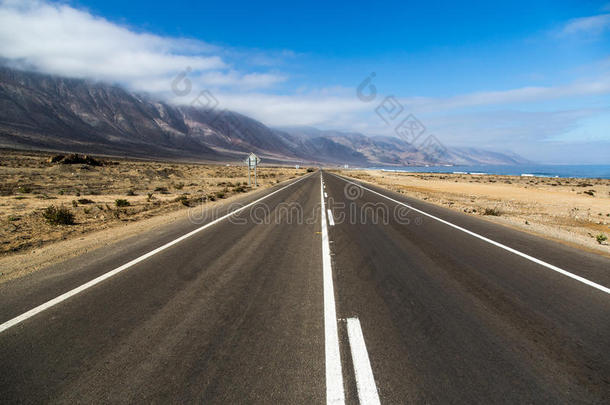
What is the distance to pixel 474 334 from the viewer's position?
3.24 meters

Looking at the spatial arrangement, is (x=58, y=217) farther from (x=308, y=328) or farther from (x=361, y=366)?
(x=361, y=366)

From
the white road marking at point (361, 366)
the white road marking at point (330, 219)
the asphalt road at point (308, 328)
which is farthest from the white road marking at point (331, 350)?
the white road marking at point (330, 219)

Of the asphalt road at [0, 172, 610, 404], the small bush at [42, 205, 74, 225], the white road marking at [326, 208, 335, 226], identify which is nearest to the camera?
the asphalt road at [0, 172, 610, 404]

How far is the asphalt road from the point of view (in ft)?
7.97

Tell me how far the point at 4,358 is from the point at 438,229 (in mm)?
9545

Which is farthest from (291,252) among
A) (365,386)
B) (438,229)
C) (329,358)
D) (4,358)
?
(438,229)

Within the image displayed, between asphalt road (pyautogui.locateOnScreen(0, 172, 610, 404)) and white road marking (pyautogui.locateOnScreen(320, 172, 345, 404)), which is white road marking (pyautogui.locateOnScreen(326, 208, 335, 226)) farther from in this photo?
white road marking (pyautogui.locateOnScreen(320, 172, 345, 404))

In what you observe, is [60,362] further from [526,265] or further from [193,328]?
[526,265]

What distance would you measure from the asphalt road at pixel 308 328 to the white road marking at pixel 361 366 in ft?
0.05

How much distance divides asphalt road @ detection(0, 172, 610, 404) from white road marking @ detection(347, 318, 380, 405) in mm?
15

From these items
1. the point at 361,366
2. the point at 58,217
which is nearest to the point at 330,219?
the point at 361,366

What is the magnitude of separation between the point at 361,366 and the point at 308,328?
82 centimetres

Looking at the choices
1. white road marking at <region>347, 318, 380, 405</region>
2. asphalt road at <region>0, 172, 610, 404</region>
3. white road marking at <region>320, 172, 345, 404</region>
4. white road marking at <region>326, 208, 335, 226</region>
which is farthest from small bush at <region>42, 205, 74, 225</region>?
white road marking at <region>347, 318, 380, 405</region>

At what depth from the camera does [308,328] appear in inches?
130
